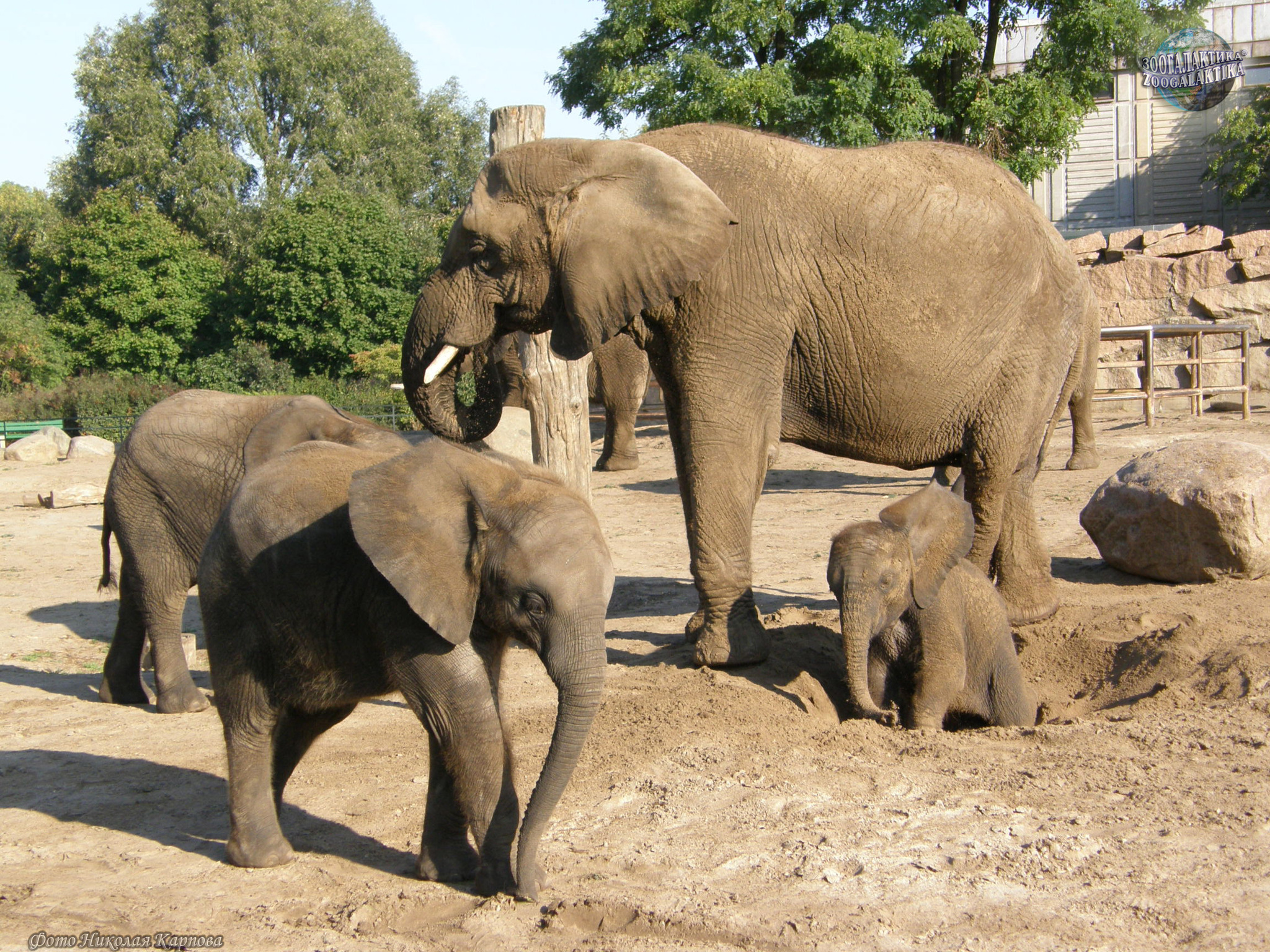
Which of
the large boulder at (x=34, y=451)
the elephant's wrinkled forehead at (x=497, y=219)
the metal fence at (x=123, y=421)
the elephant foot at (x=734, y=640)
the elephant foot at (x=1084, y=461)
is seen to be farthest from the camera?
the metal fence at (x=123, y=421)

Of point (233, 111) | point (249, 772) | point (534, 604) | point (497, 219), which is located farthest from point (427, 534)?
point (233, 111)

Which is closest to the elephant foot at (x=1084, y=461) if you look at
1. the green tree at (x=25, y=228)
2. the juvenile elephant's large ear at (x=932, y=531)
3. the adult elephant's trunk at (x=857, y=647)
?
the juvenile elephant's large ear at (x=932, y=531)

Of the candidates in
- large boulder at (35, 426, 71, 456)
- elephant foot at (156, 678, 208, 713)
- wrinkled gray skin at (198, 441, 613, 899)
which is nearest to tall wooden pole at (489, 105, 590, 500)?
elephant foot at (156, 678, 208, 713)

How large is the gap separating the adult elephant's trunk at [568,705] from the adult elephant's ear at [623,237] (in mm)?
2458

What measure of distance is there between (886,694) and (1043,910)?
303 cm

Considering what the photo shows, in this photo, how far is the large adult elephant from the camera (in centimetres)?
583

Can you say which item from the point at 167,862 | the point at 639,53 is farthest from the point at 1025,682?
the point at 639,53

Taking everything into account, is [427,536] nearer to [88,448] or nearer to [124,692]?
[124,692]

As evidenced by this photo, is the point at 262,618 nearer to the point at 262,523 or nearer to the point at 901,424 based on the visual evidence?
the point at 262,523

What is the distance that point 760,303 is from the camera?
643cm

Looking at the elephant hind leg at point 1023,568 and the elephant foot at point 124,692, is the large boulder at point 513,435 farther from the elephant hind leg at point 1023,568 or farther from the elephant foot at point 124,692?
the elephant hind leg at point 1023,568

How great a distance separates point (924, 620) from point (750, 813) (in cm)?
202

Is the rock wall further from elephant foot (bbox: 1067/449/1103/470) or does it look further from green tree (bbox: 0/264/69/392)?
green tree (bbox: 0/264/69/392)

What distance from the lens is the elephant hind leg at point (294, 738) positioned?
4523 millimetres
